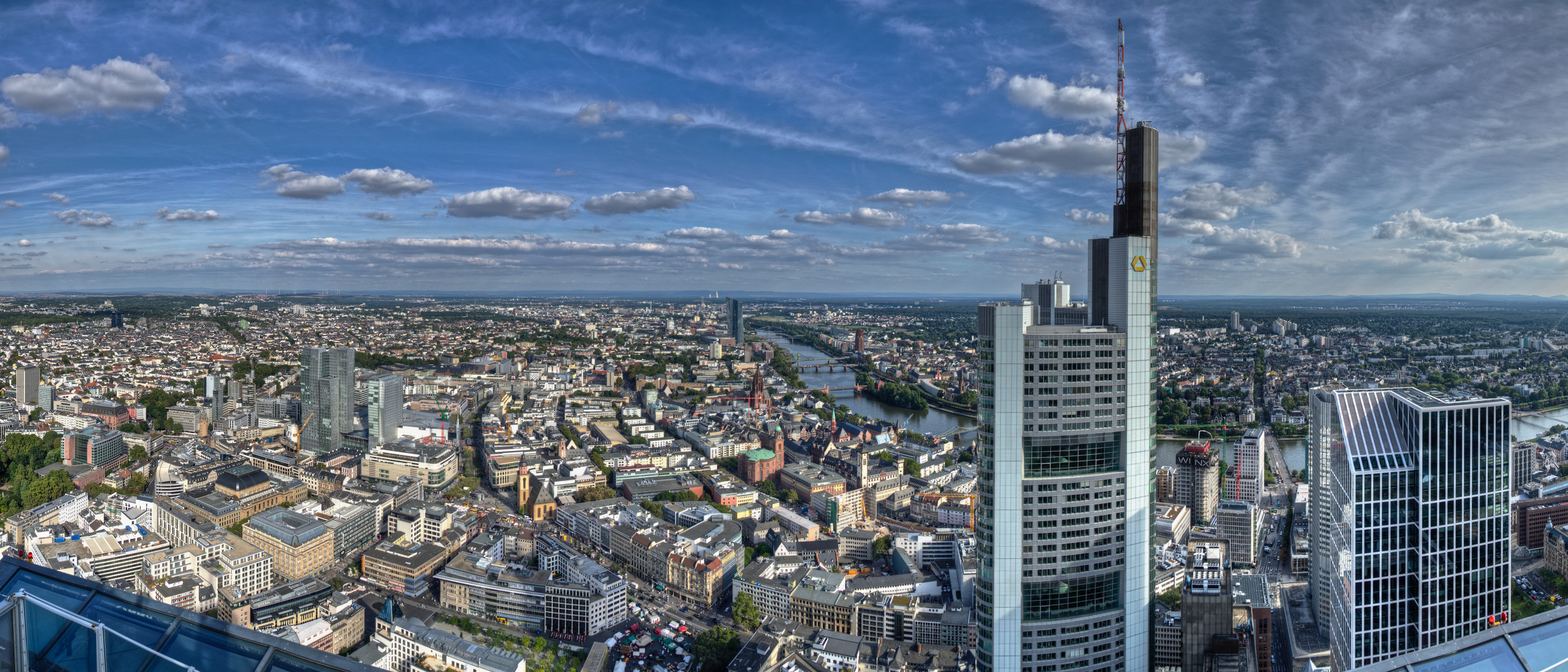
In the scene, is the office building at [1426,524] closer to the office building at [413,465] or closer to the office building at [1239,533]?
the office building at [1239,533]

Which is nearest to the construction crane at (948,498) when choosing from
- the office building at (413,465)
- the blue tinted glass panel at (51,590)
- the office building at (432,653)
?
the office building at (432,653)

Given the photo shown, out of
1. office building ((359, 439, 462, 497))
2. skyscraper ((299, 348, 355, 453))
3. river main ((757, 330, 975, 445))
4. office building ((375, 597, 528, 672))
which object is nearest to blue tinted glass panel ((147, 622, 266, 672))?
office building ((375, 597, 528, 672))

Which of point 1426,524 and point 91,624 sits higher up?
point 91,624

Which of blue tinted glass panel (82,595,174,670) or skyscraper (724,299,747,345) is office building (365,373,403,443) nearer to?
blue tinted glass panel (82,595,174,670)

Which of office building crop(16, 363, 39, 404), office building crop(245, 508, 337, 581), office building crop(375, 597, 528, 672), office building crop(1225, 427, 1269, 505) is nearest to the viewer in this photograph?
office building crop(375, 597, 528, 672)

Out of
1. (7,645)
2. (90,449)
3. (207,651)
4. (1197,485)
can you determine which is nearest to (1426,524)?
(1197,485)

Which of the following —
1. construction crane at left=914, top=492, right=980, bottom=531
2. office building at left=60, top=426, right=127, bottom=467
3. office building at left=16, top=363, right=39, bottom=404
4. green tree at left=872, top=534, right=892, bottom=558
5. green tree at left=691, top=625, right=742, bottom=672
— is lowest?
green tree at left=872, top=534, right=892, bottom=558

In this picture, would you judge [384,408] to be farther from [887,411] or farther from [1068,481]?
[1068,481]
